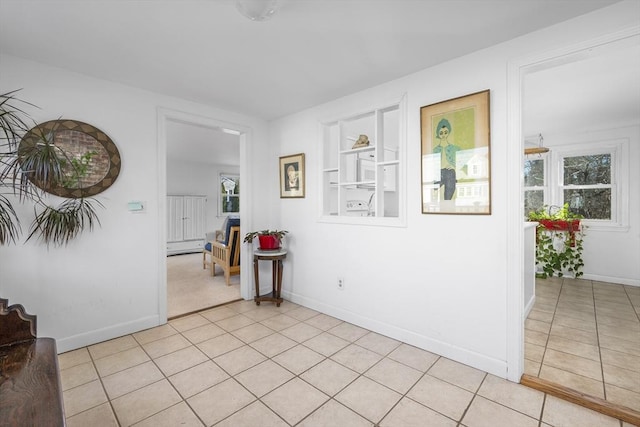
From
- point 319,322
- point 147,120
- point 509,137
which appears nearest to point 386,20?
point 509,137

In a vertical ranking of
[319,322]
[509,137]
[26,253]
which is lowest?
[319,322]

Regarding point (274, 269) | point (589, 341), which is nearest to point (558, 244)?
point (589, 341)

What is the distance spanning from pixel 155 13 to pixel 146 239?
1994 millimetres

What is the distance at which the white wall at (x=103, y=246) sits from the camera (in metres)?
2.27

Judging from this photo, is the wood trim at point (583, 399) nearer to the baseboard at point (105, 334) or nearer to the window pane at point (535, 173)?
the baseboard at point (105, 334)

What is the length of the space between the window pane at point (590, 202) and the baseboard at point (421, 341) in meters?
4.00

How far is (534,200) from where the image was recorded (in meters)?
5.03

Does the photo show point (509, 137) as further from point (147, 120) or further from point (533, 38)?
point (147, 120)

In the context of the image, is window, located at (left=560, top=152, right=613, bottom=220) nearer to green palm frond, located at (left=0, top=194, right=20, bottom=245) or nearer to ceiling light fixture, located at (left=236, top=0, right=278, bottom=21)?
ceiling light fixture, located at (left=236, top=0, right=278, bottom=21)

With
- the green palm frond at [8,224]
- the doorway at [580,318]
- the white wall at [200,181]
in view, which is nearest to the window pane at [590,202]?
the doorway at [580,318]

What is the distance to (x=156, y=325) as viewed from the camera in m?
2.93

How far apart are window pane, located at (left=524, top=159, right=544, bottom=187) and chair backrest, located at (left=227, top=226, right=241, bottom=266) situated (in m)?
5.06

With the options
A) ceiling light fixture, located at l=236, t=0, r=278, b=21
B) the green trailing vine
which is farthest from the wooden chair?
the green trailing vine

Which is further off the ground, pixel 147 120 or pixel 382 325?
pixel 147 120
